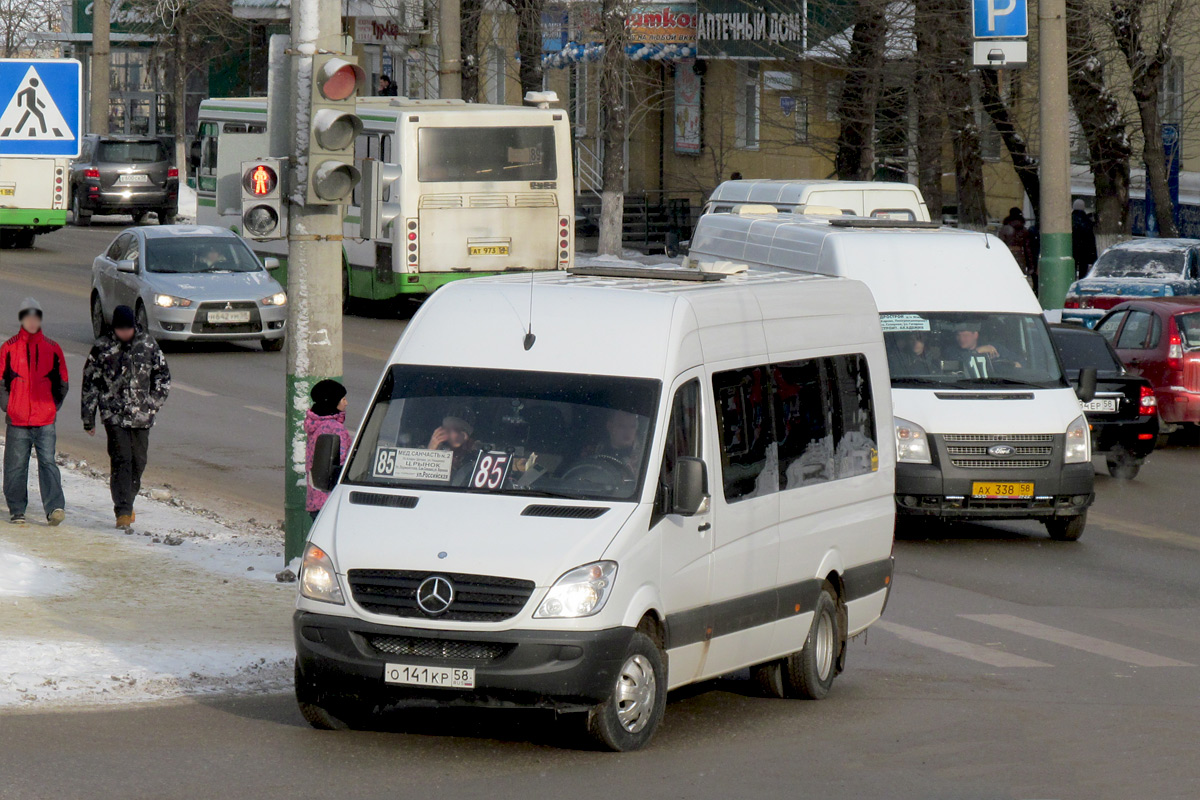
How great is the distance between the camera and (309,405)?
11773mm

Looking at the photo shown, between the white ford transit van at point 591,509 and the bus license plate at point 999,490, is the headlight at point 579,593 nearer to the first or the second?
the white ford transit van at point 591,509

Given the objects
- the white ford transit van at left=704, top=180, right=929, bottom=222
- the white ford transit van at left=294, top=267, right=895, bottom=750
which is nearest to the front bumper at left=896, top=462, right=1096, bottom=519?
the white ford transit van at left=294, top=267, right=895, bottom=750

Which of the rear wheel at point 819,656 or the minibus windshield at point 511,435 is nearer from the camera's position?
the minibus windshield at point 511,435

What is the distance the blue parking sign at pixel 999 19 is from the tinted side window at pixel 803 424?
1304 cm

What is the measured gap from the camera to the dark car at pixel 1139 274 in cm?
2694

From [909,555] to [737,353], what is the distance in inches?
217

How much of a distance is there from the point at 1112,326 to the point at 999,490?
751cm

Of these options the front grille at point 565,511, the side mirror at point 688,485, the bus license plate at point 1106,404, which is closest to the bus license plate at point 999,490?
the bus license plate at point 1106,404

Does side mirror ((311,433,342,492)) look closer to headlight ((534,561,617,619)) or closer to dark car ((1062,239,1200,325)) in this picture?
headlight ((534,561,617,619))

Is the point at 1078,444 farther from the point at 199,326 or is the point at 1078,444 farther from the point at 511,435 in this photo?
the point at 199,326

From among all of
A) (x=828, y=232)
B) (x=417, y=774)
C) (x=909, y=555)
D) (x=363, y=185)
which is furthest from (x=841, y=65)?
(x=417, y=774)

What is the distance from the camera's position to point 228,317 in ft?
78.2

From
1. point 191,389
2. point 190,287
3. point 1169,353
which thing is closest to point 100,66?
point 190,287

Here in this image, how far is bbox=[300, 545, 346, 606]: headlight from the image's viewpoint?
7887 mm
